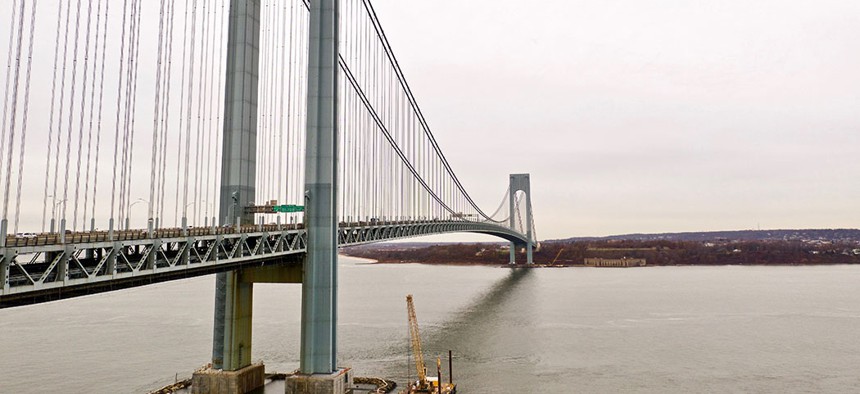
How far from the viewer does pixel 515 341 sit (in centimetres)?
3941

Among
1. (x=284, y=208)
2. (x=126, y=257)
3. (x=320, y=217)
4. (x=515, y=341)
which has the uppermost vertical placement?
(x=284, y=208)

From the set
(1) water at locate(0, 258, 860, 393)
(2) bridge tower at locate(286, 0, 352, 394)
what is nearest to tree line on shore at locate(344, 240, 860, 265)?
(1) water at locate(0, 258, 860, 393)

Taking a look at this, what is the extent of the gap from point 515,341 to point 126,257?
29.7 m

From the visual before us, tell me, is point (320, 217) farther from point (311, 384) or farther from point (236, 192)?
point (311, 384)

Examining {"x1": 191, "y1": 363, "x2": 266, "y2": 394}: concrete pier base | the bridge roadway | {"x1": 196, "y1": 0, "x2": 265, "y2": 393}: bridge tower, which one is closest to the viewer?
the bridge roadway

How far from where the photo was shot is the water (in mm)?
29219

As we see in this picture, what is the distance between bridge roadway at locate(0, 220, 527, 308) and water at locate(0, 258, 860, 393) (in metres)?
11.7

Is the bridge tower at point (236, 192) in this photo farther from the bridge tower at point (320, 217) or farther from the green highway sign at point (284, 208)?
the bridge tower at point (320, 217)

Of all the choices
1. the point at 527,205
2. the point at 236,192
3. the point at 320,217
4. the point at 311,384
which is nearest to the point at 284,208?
the point at 320,217

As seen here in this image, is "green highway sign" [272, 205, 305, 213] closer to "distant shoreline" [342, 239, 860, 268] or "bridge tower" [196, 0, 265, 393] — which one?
"bridge tower" [196, 0, 265, 393]

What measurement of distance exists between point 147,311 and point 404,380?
4153 cm

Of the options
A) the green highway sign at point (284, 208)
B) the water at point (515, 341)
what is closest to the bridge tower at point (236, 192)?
the green highway sign at point (284, 208)

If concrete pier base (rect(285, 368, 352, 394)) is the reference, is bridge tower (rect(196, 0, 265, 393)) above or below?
above

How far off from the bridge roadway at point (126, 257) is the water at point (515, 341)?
1174 cm
